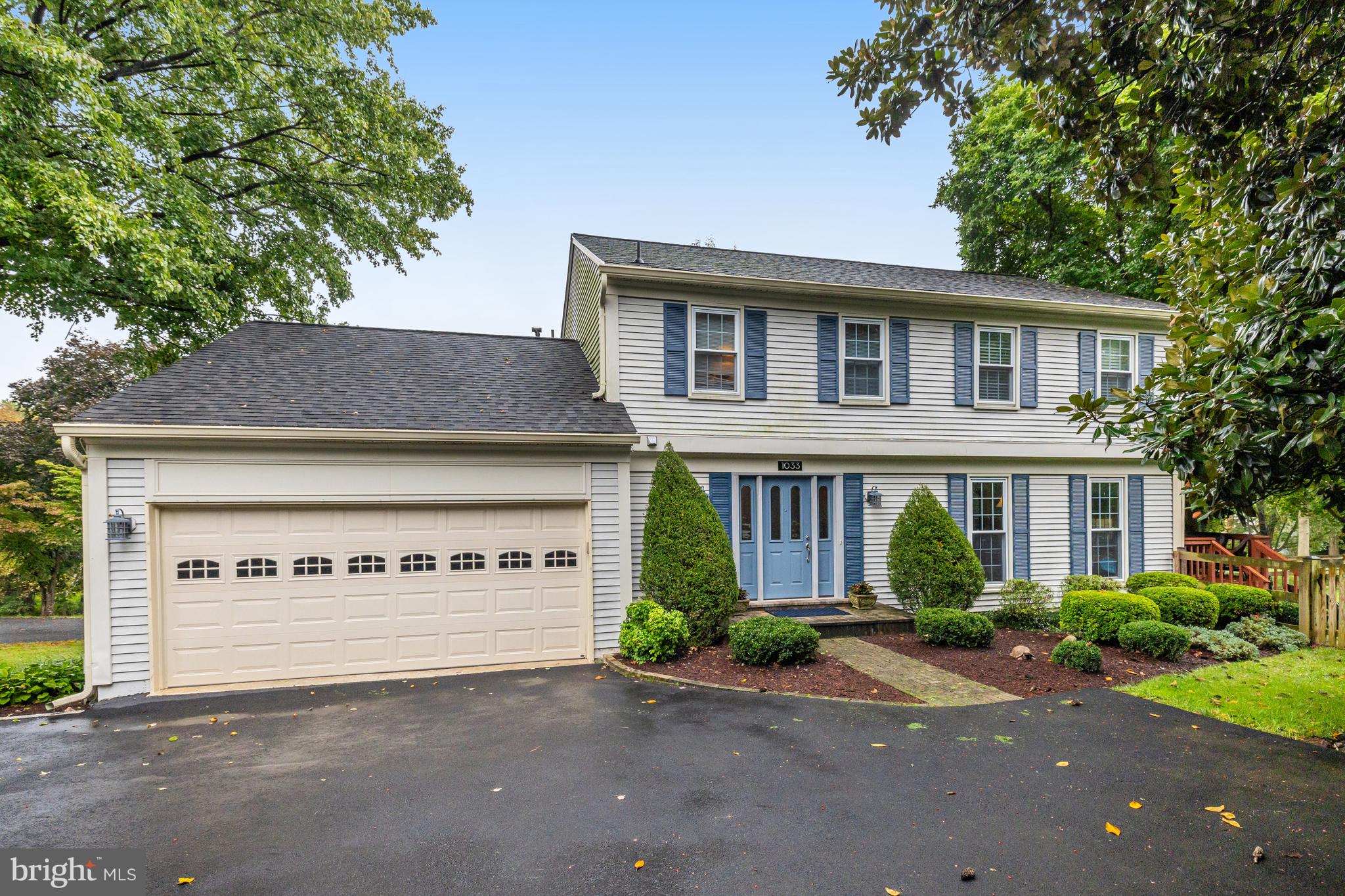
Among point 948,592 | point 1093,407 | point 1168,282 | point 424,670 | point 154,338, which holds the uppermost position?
point 154,338

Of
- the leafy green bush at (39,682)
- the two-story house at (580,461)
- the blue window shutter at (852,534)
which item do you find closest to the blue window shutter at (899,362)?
the two-story house at (580,461)

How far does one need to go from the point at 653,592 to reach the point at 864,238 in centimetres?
6293

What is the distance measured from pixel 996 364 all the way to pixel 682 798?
959 centimetres

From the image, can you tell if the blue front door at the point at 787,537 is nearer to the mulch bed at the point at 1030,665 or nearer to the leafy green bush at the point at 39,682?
the mulch bed at the point at 1030,665

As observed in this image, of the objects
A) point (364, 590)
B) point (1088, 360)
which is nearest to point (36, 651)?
point (364, 590)

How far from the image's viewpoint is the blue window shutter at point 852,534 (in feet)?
33.1

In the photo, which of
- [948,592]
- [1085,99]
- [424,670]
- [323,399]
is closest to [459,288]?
[323,399]

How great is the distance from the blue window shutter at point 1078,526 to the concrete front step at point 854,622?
4096mm

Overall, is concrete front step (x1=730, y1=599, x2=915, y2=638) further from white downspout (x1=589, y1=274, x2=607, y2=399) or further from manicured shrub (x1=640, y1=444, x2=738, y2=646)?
white downspout (x1=589, y1=274, x2=607, y2=399)

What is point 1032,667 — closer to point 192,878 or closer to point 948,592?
point 948,592

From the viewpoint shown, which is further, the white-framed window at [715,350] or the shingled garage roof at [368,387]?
the white-framed window at [715,350]

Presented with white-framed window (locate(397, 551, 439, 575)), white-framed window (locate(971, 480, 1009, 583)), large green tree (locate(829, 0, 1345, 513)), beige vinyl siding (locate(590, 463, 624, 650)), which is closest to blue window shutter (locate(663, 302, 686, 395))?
beige vinyl siding (locate(590, 463, 624, 650))

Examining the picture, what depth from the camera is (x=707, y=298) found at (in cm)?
956

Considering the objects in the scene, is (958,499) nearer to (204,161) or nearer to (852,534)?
(852,534)
